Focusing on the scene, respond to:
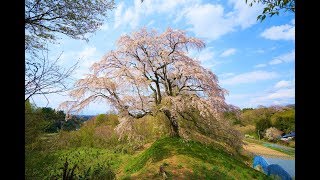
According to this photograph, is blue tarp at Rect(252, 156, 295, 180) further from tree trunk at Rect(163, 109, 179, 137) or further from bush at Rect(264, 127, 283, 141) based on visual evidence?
tree trunk at Rect(163, 109, 179, 137)

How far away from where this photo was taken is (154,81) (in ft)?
29.4

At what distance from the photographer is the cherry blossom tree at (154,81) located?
800 centimetres

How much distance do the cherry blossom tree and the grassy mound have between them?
82cm

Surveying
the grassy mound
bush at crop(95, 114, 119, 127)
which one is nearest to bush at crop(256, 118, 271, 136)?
the grassy mound

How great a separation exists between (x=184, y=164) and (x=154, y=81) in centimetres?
320

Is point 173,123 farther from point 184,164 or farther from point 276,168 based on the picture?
point 276,168

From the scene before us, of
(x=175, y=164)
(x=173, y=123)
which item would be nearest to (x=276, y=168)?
(x=173, y=123)

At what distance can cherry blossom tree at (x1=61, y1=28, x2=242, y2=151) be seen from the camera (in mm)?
8000

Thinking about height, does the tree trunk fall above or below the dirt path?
above

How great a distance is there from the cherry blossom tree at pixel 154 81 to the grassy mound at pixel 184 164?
2.70 feet

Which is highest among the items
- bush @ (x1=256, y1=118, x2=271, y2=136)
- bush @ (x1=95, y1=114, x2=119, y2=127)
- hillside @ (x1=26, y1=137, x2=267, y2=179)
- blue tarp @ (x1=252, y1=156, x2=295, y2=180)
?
bush @ (x1=95, y1=114, x2=119, y2=127)

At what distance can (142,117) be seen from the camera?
877 centimetres
